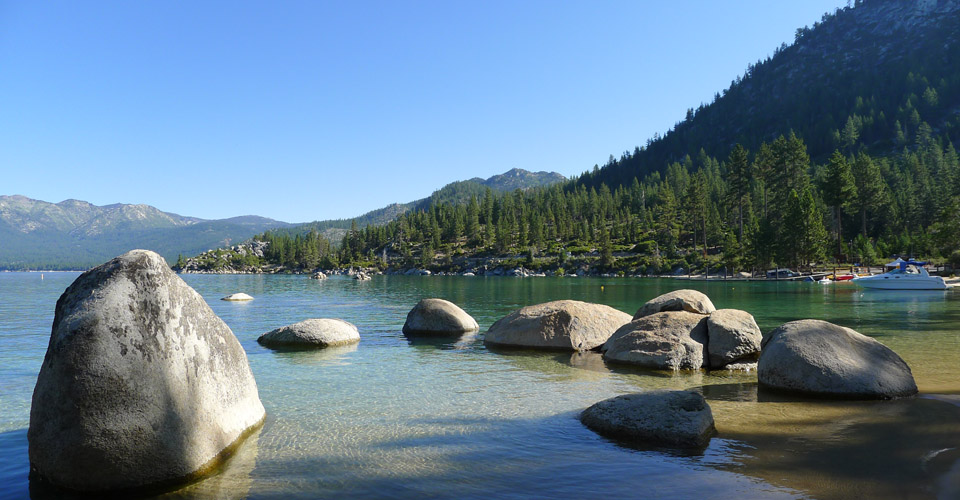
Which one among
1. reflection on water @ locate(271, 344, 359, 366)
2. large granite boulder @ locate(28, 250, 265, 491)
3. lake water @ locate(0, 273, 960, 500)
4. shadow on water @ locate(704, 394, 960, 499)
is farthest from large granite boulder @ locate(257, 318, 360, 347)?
shadow on water @ locate(704, 394, 960, 499)

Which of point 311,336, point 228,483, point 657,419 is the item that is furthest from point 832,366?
point 311,336

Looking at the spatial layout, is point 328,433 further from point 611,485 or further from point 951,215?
point 951,215

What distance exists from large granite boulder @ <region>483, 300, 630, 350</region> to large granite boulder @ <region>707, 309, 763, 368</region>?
14.9 feet

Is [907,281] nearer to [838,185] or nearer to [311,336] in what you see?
[838,185]

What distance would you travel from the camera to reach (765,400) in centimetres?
1227

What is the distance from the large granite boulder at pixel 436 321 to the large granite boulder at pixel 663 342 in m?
9.04

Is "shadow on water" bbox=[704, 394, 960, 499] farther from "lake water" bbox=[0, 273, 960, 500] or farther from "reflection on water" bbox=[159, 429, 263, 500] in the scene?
"reflection on water" bbox=[159, 429, 263, 500]

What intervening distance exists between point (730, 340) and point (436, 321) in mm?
13585

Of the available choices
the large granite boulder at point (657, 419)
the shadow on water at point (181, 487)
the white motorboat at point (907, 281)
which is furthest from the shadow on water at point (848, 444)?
the white motorboat at point (907, 281)

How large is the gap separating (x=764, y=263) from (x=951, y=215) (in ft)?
111

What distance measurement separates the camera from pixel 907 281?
57.8 metres

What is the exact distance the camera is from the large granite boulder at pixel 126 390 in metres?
7.32

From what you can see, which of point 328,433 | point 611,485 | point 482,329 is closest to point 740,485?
point 611,485

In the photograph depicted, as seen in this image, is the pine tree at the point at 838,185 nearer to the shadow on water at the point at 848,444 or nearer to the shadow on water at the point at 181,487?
the shadow on water at the point at 848,444
